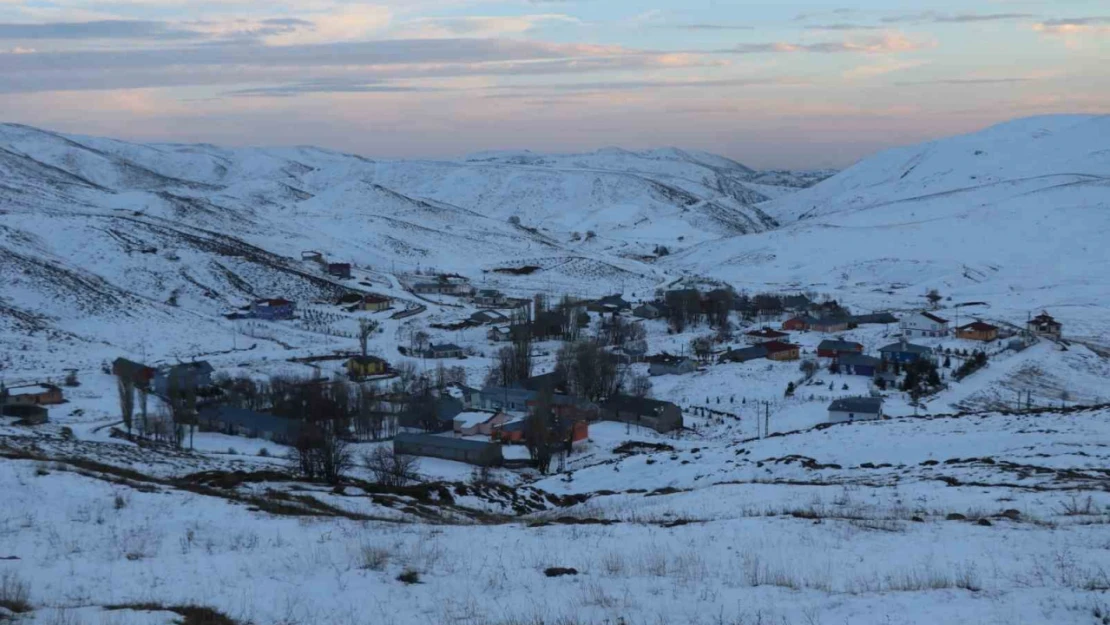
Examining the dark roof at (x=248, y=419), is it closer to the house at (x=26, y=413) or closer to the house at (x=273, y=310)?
the house at (x=26, y=413)

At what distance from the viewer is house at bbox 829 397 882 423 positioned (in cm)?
3155

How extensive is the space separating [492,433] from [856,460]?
12.7 m

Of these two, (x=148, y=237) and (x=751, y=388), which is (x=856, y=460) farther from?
(x=148, y=237)

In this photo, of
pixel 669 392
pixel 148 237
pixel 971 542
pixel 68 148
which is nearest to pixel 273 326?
pixel 148 237

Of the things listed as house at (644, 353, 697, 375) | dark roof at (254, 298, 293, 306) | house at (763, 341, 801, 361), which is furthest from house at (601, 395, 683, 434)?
dark roof at (254, 298, 293, 306)

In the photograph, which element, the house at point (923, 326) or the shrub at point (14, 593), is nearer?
the shrub at point (14, 593)

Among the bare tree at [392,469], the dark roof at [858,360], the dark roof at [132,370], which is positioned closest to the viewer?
the bare tree at [392,469]

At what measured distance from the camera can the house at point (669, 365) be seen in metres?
43.6

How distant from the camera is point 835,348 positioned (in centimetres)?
4597

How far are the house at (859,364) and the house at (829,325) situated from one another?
1272cm

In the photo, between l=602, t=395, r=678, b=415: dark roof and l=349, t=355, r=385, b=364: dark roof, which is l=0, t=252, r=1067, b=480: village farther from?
l=349, t=355, r=385, b=364: dark roof

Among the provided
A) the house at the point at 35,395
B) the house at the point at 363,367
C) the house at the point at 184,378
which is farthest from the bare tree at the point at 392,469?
the house at the point at 363,367

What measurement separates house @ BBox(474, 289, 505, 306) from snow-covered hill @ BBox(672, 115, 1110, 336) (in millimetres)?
26357

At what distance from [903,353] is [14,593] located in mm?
40619
